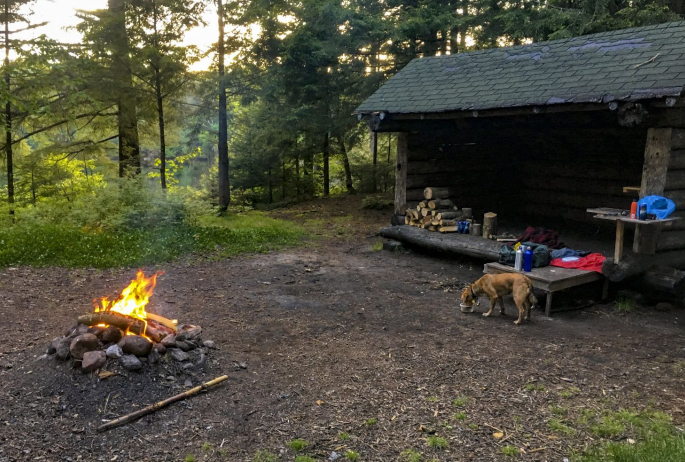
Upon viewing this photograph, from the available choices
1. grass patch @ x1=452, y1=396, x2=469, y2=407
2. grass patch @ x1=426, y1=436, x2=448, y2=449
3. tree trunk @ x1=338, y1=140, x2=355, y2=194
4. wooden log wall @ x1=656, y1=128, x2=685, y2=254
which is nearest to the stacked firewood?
wooden log wall @ x1=656, y1=128, x2=685, y2=254

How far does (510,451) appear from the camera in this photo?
11.1ft

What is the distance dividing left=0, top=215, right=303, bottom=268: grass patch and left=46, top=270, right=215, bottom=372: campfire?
14.2 feet

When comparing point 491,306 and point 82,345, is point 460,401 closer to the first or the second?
point 491,306

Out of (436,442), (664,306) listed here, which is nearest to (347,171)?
(664,306)

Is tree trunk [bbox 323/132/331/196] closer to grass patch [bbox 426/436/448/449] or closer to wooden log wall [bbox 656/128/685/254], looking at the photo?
wooden log wall [bbox 656/128/685/254]

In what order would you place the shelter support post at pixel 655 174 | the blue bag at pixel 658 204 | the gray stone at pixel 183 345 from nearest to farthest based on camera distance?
1. the gray stone at pixel 183 345
2. the blue bag at pixel 658 204
3. the shelter support post at pixel 655 174

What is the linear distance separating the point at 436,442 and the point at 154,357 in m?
2.50

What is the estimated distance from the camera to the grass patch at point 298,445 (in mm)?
3430

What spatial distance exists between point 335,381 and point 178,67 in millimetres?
12570

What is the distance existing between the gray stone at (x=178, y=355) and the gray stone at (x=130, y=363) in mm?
309

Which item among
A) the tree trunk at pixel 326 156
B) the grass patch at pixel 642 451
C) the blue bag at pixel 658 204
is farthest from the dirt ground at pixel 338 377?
the tree trunk at pixel 326 156

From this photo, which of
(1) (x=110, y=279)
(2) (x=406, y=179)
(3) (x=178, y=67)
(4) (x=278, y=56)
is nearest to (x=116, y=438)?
(1) (x=110, y=279)

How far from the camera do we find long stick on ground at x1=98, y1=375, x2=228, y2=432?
11.9 feet

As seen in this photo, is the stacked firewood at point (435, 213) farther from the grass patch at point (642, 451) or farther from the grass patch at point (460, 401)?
the grass patch at point (642, 451)
